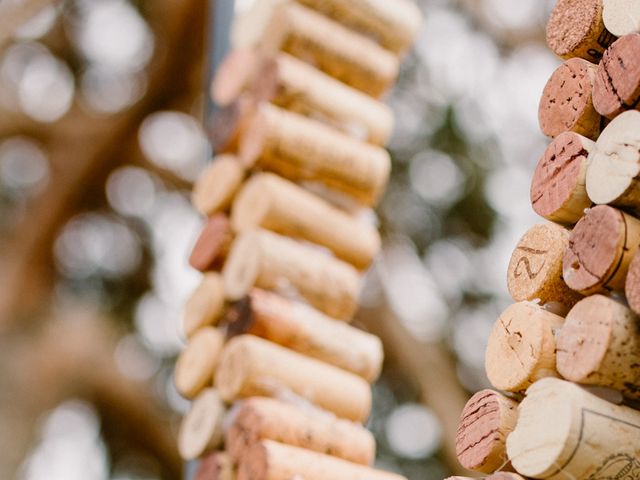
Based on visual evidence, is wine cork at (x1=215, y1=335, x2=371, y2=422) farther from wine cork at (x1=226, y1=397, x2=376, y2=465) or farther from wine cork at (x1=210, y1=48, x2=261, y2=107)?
wine cork at (x1=210, y1=48, x2=261, y2=107)

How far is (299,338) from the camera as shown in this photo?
2.11m

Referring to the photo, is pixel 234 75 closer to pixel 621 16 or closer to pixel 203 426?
pixel 203 426

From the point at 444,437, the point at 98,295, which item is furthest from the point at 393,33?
the point at 98,295

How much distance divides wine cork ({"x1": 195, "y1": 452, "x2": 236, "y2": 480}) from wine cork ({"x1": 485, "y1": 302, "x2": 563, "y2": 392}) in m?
0.74

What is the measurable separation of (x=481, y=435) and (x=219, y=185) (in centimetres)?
119

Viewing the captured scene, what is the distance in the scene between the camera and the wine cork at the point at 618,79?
1.31 metres

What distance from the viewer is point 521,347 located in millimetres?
1353

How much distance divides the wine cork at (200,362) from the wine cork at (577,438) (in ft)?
3.34

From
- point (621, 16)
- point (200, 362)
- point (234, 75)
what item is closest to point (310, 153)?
point (234, 75)

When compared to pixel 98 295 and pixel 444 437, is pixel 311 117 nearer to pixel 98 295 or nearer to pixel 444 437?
pixel 444 437

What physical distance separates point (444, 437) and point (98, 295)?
256 centimetres

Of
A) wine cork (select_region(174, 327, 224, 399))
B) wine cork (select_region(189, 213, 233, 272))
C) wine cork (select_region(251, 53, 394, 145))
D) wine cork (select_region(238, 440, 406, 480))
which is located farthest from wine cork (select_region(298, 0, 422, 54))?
wine cork (select_region(238, 440, 406, 480))

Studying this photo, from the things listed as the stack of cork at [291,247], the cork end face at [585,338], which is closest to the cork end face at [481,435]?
the cork end face at [585,338]

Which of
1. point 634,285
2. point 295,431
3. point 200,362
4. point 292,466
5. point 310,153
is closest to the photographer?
point 634,285
